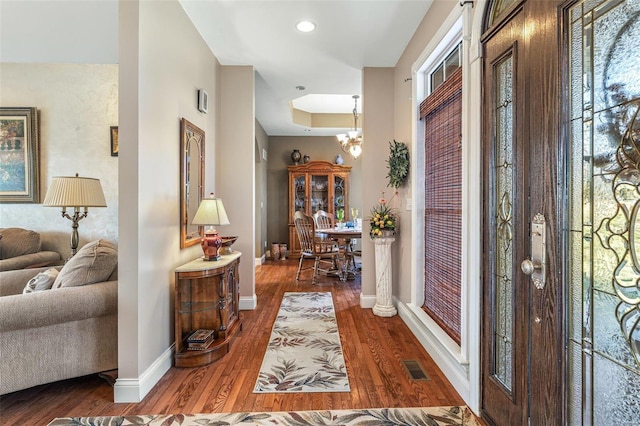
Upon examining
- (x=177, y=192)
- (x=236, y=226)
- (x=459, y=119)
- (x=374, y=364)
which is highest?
(x=459, y=119)

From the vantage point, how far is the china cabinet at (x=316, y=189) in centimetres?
695

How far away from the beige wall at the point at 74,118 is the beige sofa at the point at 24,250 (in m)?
0.32

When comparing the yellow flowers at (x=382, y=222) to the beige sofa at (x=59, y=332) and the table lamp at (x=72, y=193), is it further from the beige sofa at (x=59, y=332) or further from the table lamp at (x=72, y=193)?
the table lamp at (x=72, y=193)

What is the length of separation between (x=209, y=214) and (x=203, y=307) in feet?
2.50

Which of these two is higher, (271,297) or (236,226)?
(236,226)

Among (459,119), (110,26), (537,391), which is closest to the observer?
(537,391)

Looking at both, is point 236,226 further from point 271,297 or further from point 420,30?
point 420,30

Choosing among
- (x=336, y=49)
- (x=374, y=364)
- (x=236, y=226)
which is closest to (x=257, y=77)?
(x=336, y=49)

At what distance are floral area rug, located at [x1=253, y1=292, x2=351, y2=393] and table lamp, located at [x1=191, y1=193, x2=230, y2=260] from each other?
0.97m

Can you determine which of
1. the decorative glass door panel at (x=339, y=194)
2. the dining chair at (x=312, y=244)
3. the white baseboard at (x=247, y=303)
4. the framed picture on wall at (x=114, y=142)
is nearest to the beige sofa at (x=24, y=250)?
the framed picture on wall at (x=114, y=142)

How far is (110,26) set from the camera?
2.62 metres

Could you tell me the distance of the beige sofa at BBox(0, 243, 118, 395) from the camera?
5.80 ft

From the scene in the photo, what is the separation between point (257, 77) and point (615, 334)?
4050mm

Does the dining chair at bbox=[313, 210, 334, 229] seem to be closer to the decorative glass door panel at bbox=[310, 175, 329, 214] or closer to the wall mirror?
the decorative glass door panel at bbox=[310, 175, 329, 214]
